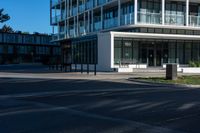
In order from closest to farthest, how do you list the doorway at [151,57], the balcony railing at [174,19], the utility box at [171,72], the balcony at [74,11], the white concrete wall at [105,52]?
the utility box at [171,72] < the white concrete wall at [105,52] < the balcony railing at [174,19] < the doorway at [151,57] < the balcony at [74,11]

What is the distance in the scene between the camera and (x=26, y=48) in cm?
10006

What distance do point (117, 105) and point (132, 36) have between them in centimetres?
3351

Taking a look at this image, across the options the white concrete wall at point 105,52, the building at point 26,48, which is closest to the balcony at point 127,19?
the white concrete wall at point 105,52

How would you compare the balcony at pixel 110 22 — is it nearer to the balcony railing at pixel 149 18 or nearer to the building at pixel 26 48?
the balcony railing at pixel 149 18

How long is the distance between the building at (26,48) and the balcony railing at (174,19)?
48.4 m

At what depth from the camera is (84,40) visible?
53.7 m

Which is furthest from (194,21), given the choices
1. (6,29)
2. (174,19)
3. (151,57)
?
(6,29)

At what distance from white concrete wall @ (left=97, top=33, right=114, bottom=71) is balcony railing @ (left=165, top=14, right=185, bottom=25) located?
8.41 meters

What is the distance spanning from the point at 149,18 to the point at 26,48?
56517mm

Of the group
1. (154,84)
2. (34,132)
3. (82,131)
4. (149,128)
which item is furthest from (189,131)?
(154,84)

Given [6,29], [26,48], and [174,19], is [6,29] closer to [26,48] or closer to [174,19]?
[26,48]

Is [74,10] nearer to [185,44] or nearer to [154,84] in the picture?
[185,44]

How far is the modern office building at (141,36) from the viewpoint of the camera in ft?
155

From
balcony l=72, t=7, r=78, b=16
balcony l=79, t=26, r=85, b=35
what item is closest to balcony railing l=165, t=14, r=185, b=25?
balcony l=79, t=26, r=85, b=35
